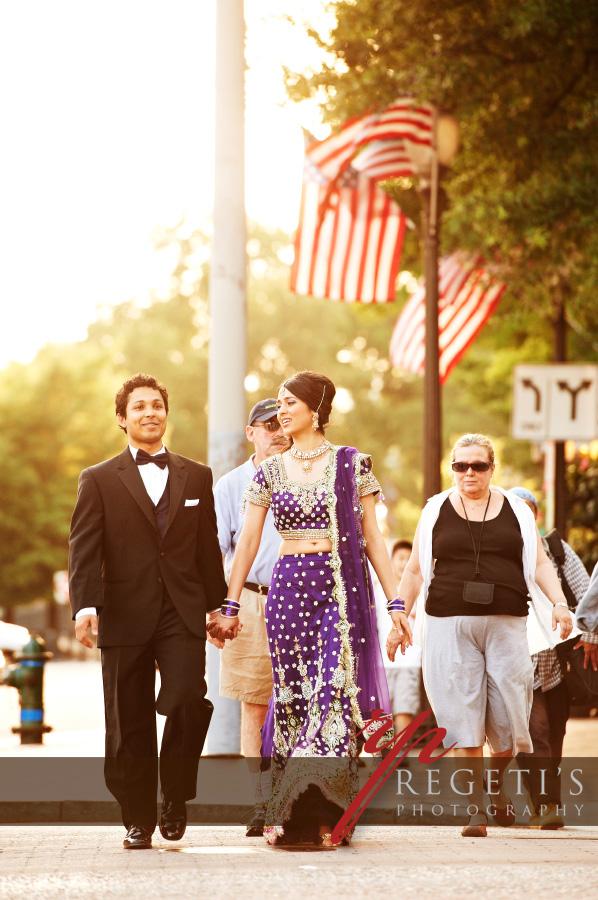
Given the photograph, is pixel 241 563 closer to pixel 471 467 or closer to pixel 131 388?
pixel 131 388

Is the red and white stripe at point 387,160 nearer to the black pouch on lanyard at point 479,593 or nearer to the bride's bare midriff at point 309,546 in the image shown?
the black pouch on lanyard at point 479,593

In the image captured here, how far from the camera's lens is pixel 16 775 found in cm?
991

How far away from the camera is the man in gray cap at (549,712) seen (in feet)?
26.6

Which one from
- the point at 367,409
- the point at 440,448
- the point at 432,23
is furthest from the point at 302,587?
the point at 367,409

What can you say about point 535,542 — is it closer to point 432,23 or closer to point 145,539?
point 145,539

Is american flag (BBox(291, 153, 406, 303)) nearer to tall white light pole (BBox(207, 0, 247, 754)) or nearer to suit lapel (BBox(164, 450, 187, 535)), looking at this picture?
tall white light pole (BBox(207, 0, 247, 754))

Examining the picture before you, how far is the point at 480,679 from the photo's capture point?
7.37 metres

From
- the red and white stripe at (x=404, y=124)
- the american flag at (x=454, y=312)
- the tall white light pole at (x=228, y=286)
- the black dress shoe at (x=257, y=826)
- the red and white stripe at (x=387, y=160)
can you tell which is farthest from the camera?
the american flag at (x=454, y=312)

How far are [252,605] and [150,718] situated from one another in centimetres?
149

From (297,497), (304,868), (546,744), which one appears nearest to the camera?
(304,868)

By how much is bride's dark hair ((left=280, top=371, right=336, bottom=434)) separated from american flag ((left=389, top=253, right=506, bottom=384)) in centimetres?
920

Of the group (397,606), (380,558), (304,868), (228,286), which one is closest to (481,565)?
(397,606)

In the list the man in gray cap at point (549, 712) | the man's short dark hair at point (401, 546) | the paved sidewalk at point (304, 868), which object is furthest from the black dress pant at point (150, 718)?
the man's short dark hair at point (401, 546)

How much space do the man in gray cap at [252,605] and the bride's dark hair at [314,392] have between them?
43.9 inches
